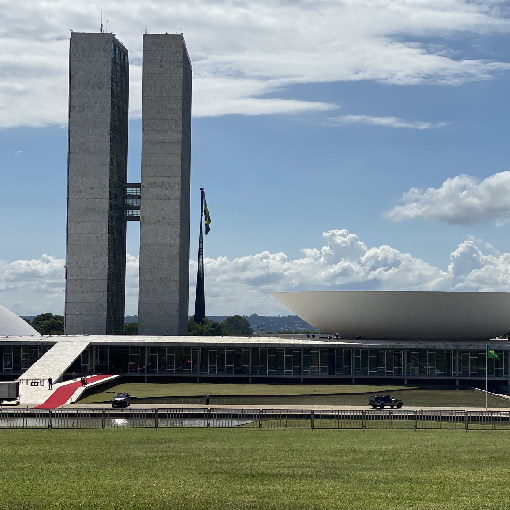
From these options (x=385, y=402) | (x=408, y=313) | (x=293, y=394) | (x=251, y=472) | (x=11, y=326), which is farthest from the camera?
(x=11, y=326)

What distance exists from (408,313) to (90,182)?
48.5m

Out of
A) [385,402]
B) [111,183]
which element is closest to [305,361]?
[385,402]

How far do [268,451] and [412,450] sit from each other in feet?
16.3

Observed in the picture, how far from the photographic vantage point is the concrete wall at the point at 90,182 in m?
99.3

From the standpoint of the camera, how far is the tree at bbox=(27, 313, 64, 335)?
6225 inches

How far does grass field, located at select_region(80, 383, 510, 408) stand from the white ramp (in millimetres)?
3870

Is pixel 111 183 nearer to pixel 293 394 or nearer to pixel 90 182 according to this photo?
pixel 90 182

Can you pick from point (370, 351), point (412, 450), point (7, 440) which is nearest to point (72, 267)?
point (370, 351)

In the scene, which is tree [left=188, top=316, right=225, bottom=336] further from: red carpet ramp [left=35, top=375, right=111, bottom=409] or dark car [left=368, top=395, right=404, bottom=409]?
dark car [left=368, top=395, right=404, bottom=409]

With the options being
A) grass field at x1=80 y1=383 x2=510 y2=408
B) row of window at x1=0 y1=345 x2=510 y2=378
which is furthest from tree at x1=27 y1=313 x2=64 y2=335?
grass field at x1=80 y1=383 x2=510 y2=408

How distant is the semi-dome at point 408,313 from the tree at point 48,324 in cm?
9266

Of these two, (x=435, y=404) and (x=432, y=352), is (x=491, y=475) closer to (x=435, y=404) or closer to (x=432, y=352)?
(x=435, y=404)

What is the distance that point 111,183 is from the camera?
101 metres

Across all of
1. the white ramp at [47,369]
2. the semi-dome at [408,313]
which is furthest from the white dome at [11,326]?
the semi-dome at [408,313]
